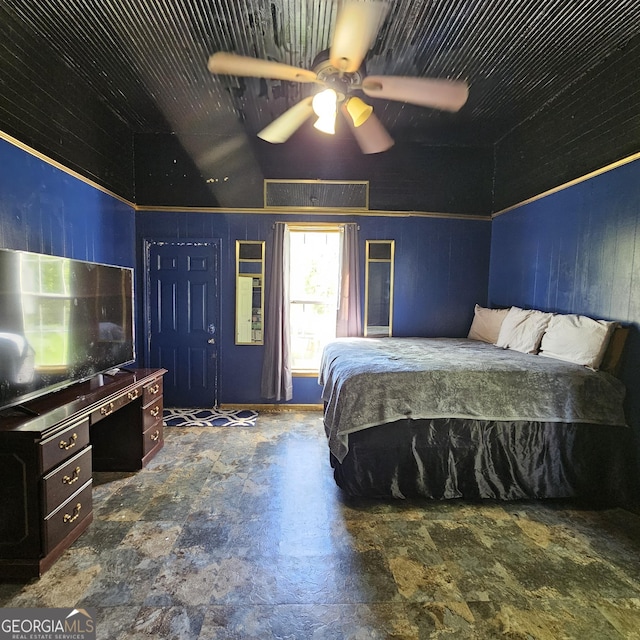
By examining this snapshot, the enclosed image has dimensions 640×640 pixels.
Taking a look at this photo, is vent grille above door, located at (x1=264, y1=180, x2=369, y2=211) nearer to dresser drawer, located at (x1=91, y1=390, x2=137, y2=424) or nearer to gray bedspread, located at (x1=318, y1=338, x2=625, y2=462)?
gray bedspread, located at (x1=318, y1=338, x2=625, y2=462)

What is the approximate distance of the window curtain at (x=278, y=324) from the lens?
4.20m

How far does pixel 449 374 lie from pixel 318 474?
123 centimetres

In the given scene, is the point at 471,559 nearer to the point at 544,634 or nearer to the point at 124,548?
the point at 544,634

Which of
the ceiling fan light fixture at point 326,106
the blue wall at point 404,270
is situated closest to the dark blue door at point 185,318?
the blue wall at point 404,270

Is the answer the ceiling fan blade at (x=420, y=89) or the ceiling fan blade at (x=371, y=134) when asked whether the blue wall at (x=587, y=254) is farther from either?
the ceiling fan blade at (x=371, y=134)

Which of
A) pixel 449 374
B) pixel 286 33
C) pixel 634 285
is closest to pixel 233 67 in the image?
pixel 286 33

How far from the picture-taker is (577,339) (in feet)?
8.82

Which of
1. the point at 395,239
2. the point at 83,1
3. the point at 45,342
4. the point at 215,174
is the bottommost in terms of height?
the point at 45,342

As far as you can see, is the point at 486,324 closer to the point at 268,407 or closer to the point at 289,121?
the point at 268,407

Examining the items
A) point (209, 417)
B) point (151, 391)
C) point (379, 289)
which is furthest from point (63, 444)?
point (379, 289)

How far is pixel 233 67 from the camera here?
2234 millimetres

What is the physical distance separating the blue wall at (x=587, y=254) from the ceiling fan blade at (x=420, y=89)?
130 cm

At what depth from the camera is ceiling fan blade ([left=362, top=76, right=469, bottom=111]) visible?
230 centimetres

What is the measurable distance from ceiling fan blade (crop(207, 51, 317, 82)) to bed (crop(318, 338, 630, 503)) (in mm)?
1838
